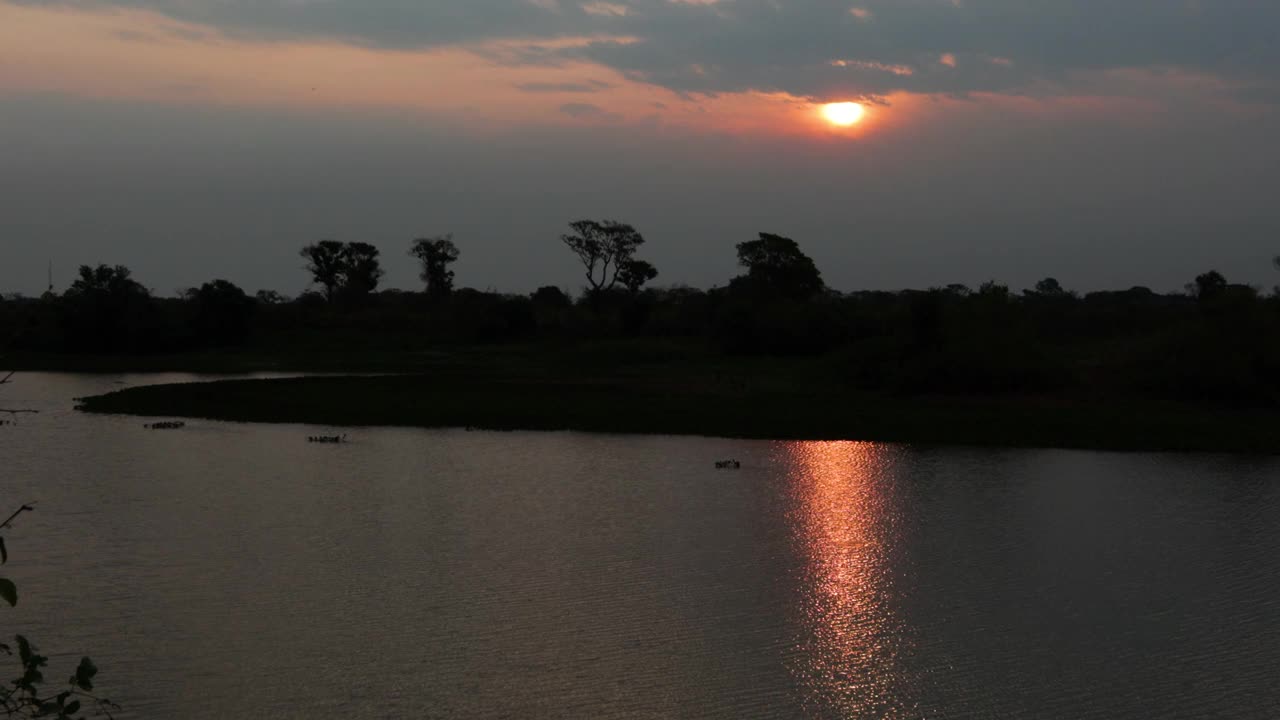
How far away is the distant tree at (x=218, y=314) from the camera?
70688 mm

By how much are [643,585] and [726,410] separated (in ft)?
66.2

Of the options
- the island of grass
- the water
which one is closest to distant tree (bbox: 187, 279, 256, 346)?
the island of grass

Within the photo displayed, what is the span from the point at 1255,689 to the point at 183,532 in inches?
561

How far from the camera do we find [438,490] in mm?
22078

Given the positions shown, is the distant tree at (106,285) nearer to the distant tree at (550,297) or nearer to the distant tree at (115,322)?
the distant tree at (115,322)

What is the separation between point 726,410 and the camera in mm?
35156

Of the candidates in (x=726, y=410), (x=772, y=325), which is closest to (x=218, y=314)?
(x=772, y=325)

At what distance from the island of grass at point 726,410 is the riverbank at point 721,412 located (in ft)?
0.16

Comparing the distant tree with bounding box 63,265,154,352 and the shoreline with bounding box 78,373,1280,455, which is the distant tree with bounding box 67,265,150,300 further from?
the shoreline with bounding box 78,373,1280,455

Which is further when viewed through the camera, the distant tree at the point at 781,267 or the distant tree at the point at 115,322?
the distant tree at the point at 781,267

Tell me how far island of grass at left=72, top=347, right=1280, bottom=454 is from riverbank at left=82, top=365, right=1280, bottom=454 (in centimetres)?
5

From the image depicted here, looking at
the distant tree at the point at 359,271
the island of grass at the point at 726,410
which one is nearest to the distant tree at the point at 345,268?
the distant tree at the point at 359,271

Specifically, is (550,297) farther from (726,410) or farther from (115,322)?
(726,410)

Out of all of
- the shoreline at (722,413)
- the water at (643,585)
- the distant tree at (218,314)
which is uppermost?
the distant tree at (218,314)
